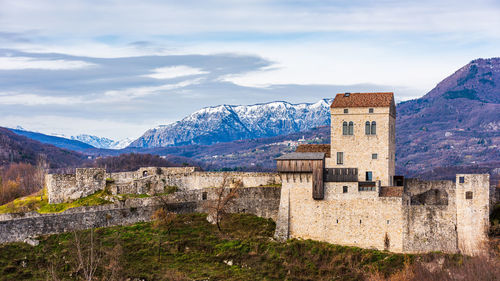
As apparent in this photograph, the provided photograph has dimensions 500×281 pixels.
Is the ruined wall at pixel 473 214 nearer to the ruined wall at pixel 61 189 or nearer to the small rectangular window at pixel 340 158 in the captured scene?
the small rectangular window at pixel 340 158

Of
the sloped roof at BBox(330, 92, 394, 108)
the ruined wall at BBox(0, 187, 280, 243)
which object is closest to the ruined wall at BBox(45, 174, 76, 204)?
the ruined wall at BBox(0, 187, 280, 243)

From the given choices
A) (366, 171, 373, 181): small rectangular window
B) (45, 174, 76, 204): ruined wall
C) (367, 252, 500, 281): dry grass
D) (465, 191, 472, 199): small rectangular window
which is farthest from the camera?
(45, 174, 76, 204): ruined wall

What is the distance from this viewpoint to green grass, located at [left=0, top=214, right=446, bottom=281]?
7175cm

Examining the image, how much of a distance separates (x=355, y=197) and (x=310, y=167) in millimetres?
6851

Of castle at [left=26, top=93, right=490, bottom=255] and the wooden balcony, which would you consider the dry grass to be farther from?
the wooden balcony

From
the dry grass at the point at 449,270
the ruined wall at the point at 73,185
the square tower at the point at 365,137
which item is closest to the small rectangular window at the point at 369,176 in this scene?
the square tower at the point at 365,137

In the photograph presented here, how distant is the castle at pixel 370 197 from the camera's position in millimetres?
76375

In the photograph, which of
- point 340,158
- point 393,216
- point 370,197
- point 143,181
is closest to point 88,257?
point 143,181

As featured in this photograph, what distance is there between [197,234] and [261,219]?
30.5ft

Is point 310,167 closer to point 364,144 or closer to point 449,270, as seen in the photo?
point 364,144

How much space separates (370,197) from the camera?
7981cm

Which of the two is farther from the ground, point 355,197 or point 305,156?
point 305,156

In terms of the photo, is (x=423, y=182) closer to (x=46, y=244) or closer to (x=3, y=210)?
(x=46, y=244)

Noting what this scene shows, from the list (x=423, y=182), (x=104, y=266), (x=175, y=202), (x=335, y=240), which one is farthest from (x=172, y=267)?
(x=423, y=182)
